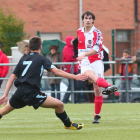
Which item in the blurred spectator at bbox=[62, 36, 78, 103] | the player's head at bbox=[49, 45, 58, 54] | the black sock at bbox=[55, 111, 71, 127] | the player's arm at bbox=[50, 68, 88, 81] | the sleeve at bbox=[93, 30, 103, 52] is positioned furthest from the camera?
the player's head at bbox=[49, 45, 58, 54]

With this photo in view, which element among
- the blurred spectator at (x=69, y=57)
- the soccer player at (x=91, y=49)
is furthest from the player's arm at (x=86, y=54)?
the blurred spectator at (x=69, y=57)

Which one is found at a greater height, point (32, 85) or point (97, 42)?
point (97, 42)

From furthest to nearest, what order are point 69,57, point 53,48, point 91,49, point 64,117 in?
point 53,48 < point 69,57 < point 91,49 < point 64,117

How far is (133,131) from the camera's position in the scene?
6.75m

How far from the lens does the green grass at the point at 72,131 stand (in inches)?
248

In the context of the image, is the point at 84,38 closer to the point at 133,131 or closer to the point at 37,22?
the point at 133,131

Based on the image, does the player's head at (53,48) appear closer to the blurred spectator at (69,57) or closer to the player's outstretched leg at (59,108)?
the blurred spectator at (69,57)

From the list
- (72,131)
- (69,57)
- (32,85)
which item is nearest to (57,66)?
(69,57)

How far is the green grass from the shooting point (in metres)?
6.30

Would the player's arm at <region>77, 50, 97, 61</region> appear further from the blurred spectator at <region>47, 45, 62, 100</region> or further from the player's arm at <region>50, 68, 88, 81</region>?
the blurred spectator at <region>47, 45, 62, 100</region>

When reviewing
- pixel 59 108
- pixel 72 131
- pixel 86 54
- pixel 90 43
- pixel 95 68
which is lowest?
pixel 72 131

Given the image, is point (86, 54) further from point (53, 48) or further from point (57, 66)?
point (53, 48)

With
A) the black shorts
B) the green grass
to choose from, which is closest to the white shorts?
the green grass

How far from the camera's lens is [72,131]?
6.89 m
